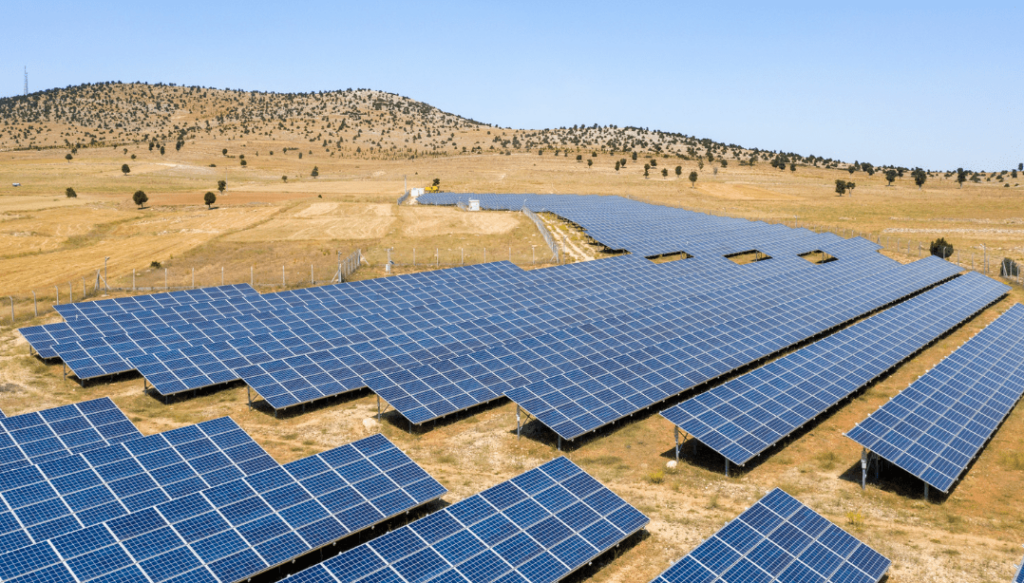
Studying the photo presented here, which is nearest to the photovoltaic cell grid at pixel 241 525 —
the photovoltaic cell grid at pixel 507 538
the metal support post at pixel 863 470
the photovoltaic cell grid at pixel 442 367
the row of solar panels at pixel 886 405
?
the photovoltaic cell grid at pixel 507 538

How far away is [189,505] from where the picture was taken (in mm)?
20750

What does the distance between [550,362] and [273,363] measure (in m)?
15.0

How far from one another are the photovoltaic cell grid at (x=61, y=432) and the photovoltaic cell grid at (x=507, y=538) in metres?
12.8

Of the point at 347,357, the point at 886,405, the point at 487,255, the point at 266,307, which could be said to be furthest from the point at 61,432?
the point at 487,255

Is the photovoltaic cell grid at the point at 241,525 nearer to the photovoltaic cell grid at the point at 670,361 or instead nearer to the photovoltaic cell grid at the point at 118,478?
the photovoltaic cell grid at the point at 118,478

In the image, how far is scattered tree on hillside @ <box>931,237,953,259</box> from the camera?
262 ft

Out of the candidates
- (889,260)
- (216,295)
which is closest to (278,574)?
(216,295)

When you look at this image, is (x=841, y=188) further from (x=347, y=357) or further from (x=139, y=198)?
(x=347, y=357)

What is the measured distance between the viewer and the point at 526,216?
300 feet

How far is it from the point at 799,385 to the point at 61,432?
3322 centimetres

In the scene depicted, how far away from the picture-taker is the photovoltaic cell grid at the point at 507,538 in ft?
61.0

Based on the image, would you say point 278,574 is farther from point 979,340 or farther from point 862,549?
point 979,340

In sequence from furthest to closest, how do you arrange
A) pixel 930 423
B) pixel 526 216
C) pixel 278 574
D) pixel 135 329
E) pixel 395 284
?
pixel 526 216 → pixel 395 284 → pixel 135 329 → pixel 930 423 → pixel 278 574

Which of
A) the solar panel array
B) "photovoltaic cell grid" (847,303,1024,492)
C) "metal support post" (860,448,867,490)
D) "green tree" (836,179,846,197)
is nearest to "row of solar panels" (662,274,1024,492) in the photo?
"photovoltaic cell grid" (847,303,1024,492)
